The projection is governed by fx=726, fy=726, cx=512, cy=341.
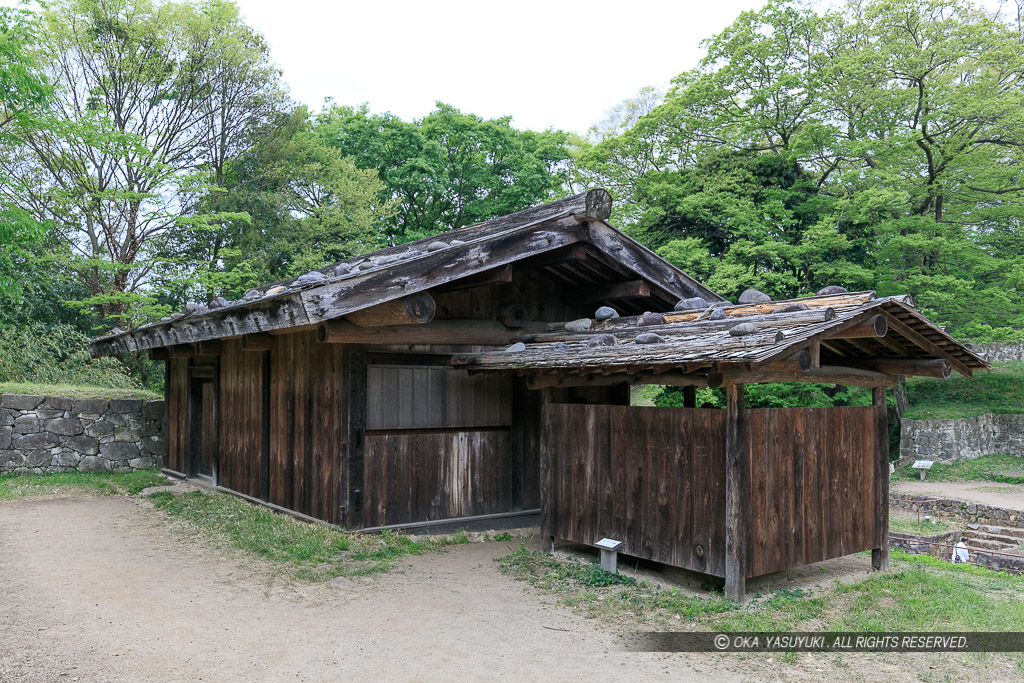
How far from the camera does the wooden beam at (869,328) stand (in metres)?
5.84

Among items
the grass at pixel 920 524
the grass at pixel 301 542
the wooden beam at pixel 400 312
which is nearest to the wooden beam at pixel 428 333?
the wooden beam at pixel 400 312

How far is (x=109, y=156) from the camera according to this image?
21.5 metres

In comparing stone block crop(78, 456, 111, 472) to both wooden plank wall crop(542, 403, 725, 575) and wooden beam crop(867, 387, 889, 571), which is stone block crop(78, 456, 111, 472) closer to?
wooden plank wall crop(542, 403, 725, 575)

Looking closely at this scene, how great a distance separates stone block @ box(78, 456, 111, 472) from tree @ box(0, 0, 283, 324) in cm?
740

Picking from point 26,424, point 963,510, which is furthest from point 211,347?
point 963,510

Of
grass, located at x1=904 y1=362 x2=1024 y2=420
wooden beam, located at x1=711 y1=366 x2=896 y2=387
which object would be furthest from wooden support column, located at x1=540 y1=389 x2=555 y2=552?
grass, located at x1=904 y1=362 x2=1024 y2=420

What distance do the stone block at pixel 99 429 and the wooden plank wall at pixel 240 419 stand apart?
3533mm

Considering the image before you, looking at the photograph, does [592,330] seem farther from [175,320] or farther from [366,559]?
[175,320]

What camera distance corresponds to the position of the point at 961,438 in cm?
2048

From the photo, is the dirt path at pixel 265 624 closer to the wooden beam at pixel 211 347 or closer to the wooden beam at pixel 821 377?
the wooden beam at pixel 821 377

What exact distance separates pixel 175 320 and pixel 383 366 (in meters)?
3.40

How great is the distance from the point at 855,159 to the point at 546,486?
20135 millimetres

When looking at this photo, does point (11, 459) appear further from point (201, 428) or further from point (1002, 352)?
point (1002, 352)

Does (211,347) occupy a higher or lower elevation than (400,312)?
lower
